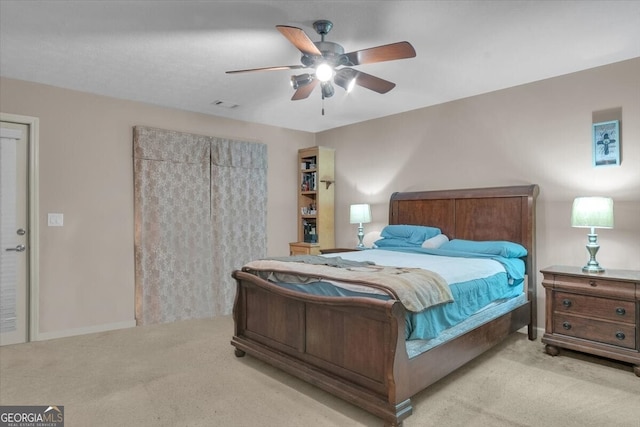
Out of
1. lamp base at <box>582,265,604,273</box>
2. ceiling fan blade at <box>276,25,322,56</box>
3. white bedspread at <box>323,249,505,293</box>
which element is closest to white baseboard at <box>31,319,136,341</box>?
white bedspread at <box>323,249,505,293</box>

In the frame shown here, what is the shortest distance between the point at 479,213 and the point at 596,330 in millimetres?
1448

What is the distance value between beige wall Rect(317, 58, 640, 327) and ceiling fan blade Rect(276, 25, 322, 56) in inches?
94.3

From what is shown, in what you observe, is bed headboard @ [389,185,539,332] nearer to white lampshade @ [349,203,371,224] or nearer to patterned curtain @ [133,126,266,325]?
white lampshade @ [349,203,371,224]

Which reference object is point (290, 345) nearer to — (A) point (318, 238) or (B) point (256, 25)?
(B) point (256, 25)

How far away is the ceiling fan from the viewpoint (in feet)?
7.15

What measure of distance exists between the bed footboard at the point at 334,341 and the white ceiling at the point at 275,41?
70.6 inches

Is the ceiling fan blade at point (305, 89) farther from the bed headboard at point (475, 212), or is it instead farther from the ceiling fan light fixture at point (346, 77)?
the bed headboard at point (475, 212)

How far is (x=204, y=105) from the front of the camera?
14.1ft

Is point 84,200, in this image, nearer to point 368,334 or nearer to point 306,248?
point 306,248

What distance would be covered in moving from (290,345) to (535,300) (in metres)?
2.44

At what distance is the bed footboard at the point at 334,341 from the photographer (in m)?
1.95

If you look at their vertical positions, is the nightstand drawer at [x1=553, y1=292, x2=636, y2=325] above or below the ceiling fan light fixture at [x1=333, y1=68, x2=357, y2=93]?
below

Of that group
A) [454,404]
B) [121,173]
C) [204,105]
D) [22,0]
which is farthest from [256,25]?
[454,404]

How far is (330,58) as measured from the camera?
2.47 metres
